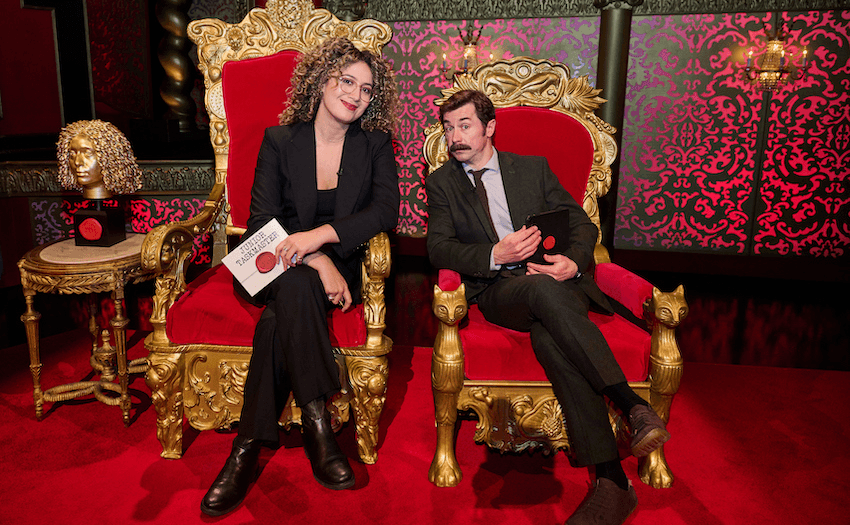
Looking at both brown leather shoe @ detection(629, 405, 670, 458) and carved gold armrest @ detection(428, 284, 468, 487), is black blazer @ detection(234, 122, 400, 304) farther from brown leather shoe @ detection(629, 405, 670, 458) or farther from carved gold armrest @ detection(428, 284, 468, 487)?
brown leather shoe @ detection(629, 405, 670, 458)

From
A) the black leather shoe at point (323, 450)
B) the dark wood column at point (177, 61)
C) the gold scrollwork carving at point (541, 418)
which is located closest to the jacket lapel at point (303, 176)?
the black leather shoe at point (323, 450)

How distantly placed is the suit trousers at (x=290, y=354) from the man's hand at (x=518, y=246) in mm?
677

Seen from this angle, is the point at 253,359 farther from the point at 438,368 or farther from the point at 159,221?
the point at 159,221

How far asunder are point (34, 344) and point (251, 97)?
1.40 meters

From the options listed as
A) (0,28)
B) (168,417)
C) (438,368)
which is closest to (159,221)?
(0,28)

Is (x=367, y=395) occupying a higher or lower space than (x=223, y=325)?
lower

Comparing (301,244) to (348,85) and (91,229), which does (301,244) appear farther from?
(91,229)

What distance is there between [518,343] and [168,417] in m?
1.33

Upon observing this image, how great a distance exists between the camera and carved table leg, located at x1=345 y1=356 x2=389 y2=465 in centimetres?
211

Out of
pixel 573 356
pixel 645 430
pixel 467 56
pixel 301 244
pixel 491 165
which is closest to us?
pixel 645 430

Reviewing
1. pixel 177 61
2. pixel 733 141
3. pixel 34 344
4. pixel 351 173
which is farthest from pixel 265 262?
pixel 733 141

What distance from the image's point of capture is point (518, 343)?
77.9 inches

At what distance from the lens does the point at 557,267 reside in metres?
2.12

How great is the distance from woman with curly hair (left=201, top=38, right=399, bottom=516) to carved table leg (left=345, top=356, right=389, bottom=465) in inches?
4.5
